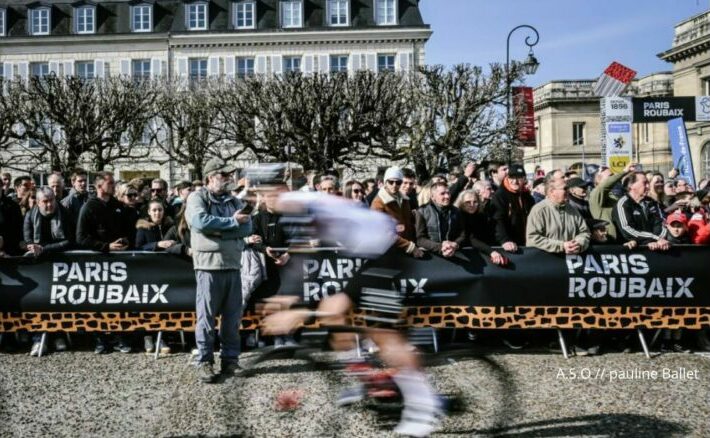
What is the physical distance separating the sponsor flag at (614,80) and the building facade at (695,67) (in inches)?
1596

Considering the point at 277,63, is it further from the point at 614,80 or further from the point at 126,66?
the point at 614,80

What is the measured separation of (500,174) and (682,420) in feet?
18.6

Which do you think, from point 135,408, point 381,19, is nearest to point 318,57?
point 381,19

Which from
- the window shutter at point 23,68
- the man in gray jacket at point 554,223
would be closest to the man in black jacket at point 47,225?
the man in gray jacket at point 554,223

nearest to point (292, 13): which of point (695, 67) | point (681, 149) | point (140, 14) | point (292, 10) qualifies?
point (292, 10)

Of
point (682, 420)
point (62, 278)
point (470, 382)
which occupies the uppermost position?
point (62, 278)

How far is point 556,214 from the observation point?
8.97 meters

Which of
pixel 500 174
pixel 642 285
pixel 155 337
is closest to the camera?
pixel 642 285

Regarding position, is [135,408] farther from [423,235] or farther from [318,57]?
[318,57]

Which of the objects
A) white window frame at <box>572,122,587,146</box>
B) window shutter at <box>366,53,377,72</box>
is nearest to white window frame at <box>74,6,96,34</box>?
window shutter at <box>366,53,377,72</box>

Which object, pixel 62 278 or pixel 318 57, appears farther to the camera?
pixel 318 57

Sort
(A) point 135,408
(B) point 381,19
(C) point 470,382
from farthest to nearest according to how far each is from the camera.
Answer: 1. (B) point 381,19
2. (A) point 135,408
3. (C) point 470,382

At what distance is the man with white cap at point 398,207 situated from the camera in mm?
8836

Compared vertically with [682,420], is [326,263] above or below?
above
